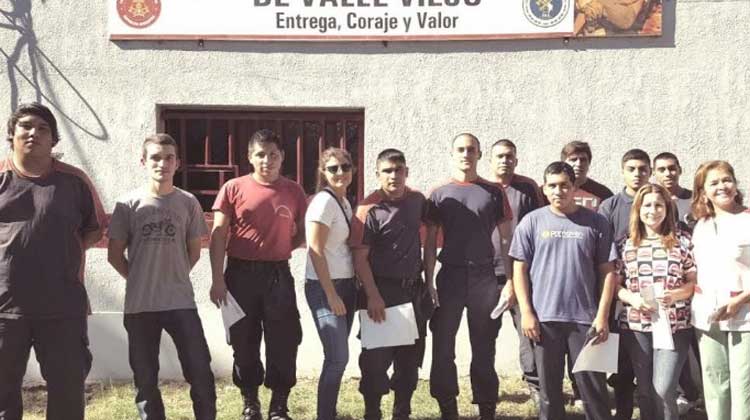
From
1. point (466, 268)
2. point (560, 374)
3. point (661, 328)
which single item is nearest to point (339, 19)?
point (466, 268)

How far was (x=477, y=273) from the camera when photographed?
4.75 metres

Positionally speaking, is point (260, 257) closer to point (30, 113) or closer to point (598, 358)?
point (30, 113)

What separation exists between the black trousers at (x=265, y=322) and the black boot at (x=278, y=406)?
0.06 meters

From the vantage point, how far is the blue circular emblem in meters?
5.80

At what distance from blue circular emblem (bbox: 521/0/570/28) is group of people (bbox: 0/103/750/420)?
1326 millimetres

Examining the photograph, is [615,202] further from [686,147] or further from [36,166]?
[36,166]

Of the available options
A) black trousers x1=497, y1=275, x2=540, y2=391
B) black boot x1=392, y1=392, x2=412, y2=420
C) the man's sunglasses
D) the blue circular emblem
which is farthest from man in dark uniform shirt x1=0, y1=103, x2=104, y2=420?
the blue circular emblem

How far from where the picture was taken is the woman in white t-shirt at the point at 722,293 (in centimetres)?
410

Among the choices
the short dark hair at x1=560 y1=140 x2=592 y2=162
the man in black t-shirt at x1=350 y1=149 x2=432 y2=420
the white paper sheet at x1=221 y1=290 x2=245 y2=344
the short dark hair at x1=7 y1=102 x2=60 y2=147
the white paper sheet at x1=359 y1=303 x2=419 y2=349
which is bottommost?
the white paper sheet at x1=359 y1=303 x2=419 y2=349

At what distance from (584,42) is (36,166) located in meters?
3.93

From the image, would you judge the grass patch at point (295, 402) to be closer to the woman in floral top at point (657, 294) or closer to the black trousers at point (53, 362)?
the woman in floral top at point (657, 294)

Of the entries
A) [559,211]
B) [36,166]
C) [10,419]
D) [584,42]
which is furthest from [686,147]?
[10,419]

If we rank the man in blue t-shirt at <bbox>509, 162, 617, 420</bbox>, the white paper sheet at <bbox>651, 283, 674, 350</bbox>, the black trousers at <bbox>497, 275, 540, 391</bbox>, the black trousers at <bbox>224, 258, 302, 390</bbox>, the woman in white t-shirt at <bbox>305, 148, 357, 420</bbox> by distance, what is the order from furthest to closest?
the black trousers at <bbox>497, 275, 540, 391</bbox>, the black trousers at <bbox>224, 258, 302, 390</bbox>, the woman in white t-shirt at <bbox>305, 148, 357, 420</bbox>, the man in blue t-shirt at <bbox>509, 162, 617, 420</bbox>, the white paper sheet at <bbox>651, 283, 674, 350</bbox>

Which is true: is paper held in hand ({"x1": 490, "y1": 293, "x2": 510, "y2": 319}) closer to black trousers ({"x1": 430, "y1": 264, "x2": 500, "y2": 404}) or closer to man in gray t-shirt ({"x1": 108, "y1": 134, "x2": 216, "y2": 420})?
black trousers ({"x1": 430, "y1": 264, "x2": 500, "y2": 404})
